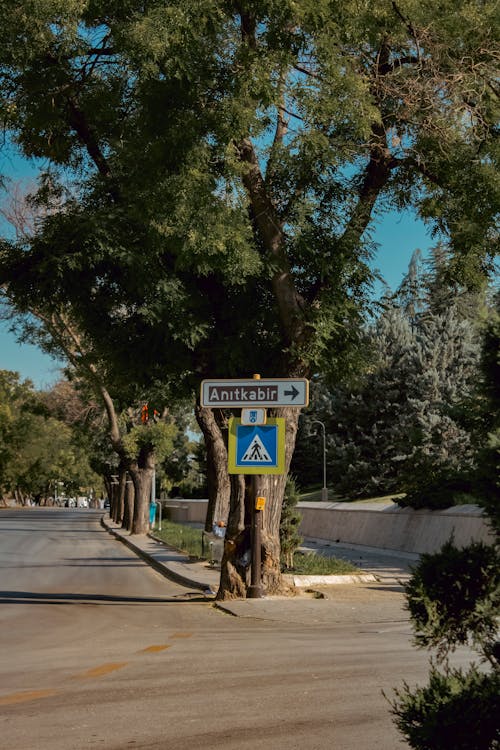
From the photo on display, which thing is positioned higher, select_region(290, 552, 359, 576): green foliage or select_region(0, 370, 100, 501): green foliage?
select_region(0, 370, 100, 501): green foliage

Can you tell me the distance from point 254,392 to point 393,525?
48.8ft

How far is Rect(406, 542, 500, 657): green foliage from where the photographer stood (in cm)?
438

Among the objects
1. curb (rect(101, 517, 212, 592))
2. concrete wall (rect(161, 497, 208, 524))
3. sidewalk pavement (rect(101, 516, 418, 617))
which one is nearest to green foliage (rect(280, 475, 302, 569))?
sidewalk pavement (rect(101, 516, 418, 617))

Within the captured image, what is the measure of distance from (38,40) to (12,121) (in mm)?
2397

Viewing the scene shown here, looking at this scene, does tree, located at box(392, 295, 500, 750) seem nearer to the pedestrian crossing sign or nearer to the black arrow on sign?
the black arrow on sign

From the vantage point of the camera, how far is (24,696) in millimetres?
7281

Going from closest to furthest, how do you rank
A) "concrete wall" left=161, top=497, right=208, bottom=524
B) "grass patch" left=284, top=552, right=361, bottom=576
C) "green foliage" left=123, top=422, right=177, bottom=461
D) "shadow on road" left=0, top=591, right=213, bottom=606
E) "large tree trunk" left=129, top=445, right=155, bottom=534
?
1. "shadow on road" left=0, top=591, right=213, bottom=606
2. "grass patch" left=284, top=552, right=361, bottom=576
3. "large tree trunk" left=129, top=445, right=155, bottom=534
4. "green foliage" left=123, top=422, right=177, bottom=461
5. "concrete wall" left=161, top=497, right=208, bottom=524

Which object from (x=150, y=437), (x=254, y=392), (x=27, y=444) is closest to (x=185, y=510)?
(x=150, y=437)

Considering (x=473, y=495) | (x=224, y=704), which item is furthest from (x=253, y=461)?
(x=473, y=495)

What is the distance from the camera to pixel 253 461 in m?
15.5

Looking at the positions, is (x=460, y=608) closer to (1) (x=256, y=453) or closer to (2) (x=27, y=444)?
(1) (x=256, y=453)

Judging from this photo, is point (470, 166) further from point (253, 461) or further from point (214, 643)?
point (214, 643)

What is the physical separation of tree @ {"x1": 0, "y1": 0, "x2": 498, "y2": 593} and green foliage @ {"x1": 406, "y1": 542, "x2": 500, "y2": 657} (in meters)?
10.1

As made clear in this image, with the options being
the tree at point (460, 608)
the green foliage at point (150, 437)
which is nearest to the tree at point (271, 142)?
the tree at point (460, 608)
